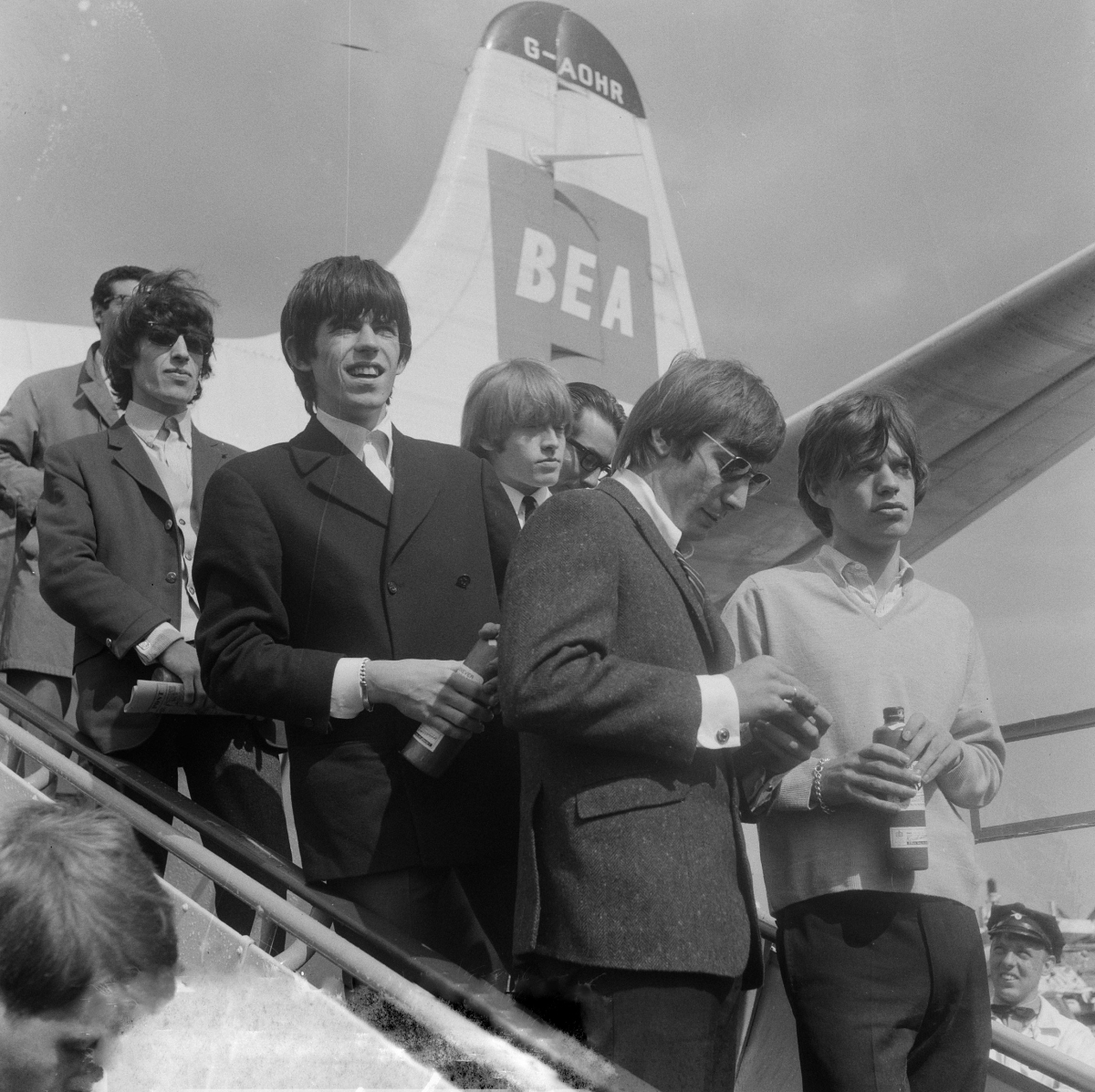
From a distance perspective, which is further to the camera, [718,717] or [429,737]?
[429,737]

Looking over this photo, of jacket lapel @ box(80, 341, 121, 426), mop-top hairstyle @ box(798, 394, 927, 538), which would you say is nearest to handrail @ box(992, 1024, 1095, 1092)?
mop-top hairstyle @ box(798, 394, 927, 538)

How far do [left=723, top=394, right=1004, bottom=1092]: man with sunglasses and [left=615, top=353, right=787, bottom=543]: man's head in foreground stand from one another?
0.82 ft

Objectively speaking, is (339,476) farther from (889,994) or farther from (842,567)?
(889,994)

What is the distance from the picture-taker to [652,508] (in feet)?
6.25

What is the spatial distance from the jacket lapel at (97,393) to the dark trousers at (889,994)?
7.33 feet

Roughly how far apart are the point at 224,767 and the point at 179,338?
1006 mm

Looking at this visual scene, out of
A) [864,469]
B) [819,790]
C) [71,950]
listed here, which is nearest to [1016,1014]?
[819,790]

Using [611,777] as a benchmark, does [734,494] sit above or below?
above

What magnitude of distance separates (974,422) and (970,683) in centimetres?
236

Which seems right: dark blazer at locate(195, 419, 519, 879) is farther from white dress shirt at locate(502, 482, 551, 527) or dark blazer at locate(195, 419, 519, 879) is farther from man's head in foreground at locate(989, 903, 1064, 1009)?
man's head in foreground at locate(989, 903, 1064, 1009)

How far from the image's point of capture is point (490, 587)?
2152 millimetres

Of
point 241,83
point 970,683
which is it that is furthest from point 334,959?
point 241,83

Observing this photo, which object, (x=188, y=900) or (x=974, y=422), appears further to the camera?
(x=974, y=422)

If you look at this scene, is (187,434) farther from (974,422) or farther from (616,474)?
(974,422)
